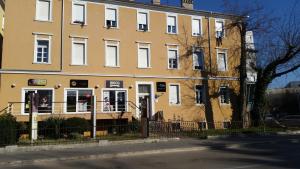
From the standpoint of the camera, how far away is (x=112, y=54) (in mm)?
30812

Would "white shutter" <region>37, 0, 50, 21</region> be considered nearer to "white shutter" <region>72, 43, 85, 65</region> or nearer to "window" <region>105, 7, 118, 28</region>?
"white shutter" <region>72, 43, 85, 65</region>

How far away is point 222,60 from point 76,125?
1780 cm

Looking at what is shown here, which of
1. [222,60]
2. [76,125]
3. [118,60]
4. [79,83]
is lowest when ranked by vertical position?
[76,125]

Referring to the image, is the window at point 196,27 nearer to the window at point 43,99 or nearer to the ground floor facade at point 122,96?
the ground floor facade at point 122,96

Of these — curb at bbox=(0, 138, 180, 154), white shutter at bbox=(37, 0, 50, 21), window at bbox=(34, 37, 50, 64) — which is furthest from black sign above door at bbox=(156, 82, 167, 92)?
white shutter at bbox=(37, 0, 50, 21)

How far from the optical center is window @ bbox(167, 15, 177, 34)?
111ft

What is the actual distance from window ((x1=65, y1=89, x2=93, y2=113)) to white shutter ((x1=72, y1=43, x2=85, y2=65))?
229cm

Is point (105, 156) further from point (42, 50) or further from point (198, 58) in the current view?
point (198, 58)

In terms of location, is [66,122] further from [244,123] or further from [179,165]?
[244,123]

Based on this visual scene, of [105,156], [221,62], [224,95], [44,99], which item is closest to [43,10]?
[44,99]

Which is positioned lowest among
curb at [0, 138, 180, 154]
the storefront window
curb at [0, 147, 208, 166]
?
curb at [0, 147, 208, 166]

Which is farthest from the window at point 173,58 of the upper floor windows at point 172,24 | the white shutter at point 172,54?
the upper floor windows at point 172,24

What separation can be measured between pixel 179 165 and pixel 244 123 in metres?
20.3

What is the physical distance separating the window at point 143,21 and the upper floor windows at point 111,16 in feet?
7.13
